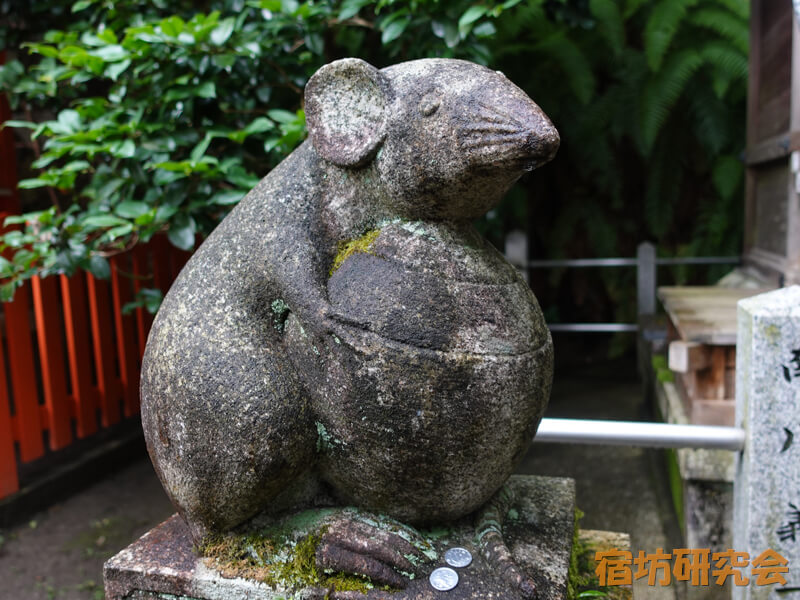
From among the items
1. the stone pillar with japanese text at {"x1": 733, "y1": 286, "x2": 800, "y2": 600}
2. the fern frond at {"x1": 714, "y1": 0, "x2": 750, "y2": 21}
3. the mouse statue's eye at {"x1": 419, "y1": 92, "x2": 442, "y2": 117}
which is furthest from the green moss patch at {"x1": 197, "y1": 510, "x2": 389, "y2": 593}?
the fern frond at {"x1": 714, "y1": 0, "x2": 750, "y2": 21}

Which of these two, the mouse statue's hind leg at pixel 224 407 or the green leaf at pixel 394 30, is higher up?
the green leaf at pixel 394 30

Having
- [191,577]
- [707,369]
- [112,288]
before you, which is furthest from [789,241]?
[112,288]

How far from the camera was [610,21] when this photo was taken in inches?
210

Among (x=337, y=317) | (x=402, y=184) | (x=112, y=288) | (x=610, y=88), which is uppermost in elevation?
(x=610, y=88)

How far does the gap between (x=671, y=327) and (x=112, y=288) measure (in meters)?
3.75

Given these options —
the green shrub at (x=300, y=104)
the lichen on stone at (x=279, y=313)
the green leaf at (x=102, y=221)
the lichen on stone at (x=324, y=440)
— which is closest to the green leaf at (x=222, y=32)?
the green shrub at (x=300, y=104)

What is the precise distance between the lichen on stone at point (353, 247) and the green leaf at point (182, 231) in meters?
1.22

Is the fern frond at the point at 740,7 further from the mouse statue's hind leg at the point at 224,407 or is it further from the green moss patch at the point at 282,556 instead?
the green moss patch at the point at 282,556

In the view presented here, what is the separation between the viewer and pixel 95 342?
4.25 meters

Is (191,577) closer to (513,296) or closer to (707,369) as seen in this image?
(513,296)

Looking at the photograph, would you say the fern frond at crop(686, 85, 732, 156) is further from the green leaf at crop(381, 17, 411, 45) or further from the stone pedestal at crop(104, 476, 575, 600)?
the stone pedestal at crop(104, 476, 575, 600)

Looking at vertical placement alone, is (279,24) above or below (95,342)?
above

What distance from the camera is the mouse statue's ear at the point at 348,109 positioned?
1.51 metres

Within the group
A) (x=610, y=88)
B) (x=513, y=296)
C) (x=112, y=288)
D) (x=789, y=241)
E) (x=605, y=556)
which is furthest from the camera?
(x=610, y=88)
